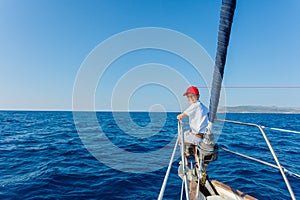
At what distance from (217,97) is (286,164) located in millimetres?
8253

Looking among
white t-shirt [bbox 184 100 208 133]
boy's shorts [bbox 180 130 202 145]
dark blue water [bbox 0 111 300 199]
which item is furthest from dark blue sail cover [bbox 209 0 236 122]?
dark blue water [bbox 0 111 300 199]

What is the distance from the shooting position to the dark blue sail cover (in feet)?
5.45

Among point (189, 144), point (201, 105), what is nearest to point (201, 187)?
point (189, 144)

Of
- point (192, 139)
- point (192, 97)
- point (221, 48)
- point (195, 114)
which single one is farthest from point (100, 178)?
point (221, 48)

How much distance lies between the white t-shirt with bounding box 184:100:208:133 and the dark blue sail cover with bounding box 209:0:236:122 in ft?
4.84

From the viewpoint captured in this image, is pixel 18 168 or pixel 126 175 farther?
pixel 18 168

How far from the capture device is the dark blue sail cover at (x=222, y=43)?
1.66 metres

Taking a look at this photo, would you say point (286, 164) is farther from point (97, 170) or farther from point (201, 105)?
point (97, 170)

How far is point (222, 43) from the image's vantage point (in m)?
1.79

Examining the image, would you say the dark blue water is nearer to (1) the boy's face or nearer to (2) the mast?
(1) the boy's face

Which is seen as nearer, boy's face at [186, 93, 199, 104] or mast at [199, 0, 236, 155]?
mast at [199, 0, 236, 155]

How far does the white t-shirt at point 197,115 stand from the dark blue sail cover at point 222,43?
4.84ft

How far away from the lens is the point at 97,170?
742 cm

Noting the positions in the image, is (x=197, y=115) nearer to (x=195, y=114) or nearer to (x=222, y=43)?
(x=195, y=114)
